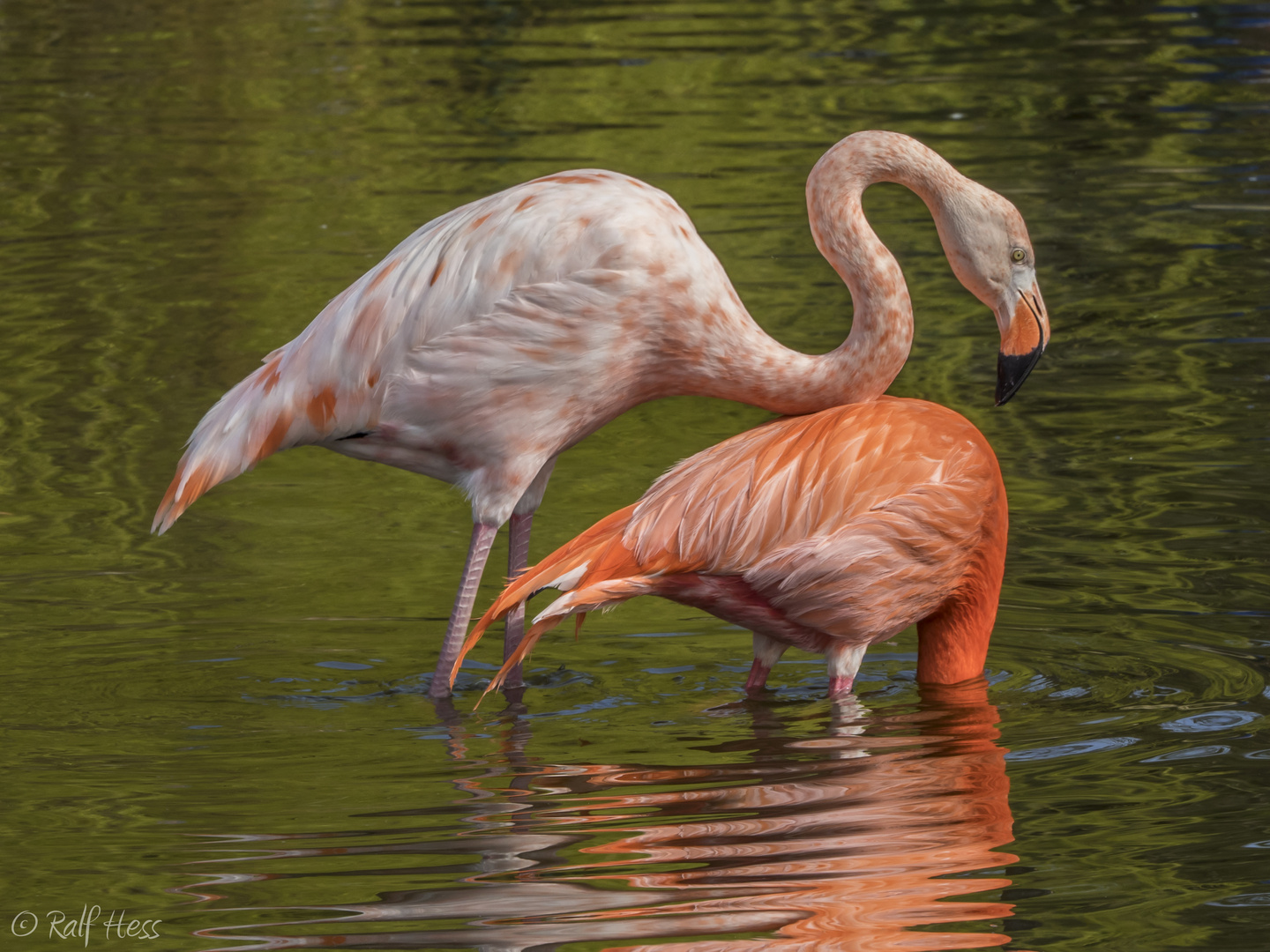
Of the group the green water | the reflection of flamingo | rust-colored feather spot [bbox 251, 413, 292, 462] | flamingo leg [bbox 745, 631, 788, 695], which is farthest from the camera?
rust-colored feather spot [bbox 251, 413, 292, 462]

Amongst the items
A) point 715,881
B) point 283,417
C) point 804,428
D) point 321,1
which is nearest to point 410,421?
point 283,417

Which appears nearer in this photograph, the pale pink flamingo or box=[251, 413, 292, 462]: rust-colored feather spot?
the pale pink flamingo

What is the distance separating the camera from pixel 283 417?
5348 millimetres

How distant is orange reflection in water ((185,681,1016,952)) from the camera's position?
11.8 feet

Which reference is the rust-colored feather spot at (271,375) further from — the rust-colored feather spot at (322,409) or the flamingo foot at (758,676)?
the flamingo foot at (758,676)

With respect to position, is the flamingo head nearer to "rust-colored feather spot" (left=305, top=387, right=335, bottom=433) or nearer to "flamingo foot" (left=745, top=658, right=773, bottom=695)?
"flamingo foot" (left=745, top=658, right=773, bottom=695)

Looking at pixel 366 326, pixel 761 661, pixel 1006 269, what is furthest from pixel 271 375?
pixel 1006 269

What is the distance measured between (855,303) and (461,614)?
1.36 m

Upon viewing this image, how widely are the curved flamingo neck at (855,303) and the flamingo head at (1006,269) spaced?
0.28 feet

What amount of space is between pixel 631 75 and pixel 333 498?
29.3 ft

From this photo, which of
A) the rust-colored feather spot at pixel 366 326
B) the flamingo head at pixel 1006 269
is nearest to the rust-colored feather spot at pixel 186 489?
the rust-colored feather spot at pixel 366 326

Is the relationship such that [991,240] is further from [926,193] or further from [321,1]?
[321,1]

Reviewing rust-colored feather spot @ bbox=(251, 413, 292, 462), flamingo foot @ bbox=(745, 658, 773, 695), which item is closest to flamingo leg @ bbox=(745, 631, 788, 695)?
flamingo foot @ bbox=(745, 658, 773, 695)

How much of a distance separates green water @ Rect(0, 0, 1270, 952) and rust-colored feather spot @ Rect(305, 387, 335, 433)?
Result: 714 millimetres
